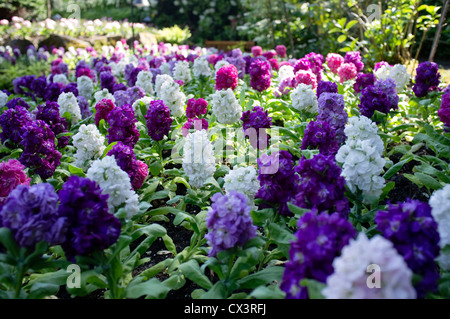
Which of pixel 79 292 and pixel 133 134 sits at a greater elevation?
pixel 133 134

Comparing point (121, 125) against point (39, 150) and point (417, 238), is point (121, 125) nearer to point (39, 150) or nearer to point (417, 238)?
point (39, 150)

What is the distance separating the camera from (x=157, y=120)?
348 centimetres

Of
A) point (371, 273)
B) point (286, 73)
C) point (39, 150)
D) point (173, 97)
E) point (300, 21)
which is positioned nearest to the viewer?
point (371, 273)

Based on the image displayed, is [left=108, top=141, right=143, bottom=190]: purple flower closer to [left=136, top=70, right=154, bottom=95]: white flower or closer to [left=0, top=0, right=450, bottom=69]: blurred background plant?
[left=136, top=70, right=154, bottom=95]: white flower

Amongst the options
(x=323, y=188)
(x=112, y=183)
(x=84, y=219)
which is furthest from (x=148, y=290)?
(x=323, y=188)

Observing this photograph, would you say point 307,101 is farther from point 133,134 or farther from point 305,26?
point 305,26

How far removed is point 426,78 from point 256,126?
2027mm

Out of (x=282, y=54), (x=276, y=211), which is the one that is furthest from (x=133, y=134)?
(x=282, y=54)

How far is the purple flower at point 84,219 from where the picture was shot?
1.84m

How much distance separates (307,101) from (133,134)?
1.65 metres

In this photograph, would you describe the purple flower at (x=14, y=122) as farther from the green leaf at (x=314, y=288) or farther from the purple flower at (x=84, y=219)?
the green leaf at (x=314, y=288)

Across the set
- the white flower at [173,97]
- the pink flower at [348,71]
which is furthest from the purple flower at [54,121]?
the pink flower at [348,71]

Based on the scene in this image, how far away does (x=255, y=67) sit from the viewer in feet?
15.5

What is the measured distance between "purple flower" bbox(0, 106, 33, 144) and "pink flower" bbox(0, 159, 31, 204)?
102 centimetres
